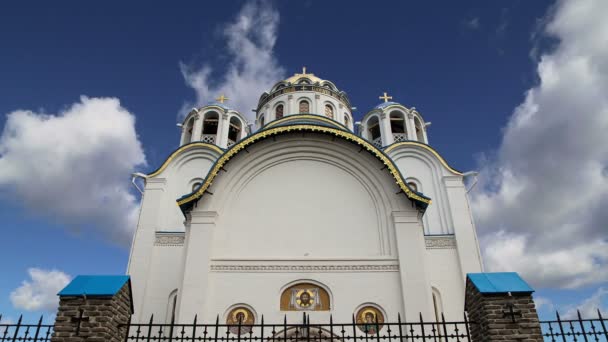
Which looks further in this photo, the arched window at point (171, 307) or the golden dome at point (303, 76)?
the golden dome at point (303, 76)

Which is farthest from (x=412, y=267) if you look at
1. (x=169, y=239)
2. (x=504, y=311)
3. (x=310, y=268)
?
(x=169, y=239)

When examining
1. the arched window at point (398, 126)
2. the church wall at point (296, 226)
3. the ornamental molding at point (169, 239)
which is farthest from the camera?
the arched window at point (398, 126)

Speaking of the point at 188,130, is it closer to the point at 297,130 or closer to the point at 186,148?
the point at 186,148

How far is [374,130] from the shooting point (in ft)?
63.2

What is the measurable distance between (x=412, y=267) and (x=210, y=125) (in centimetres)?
1216

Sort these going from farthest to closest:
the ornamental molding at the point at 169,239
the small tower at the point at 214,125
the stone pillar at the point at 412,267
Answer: the small tower at the point at 214,125
the ornamental molding at the point at 169,239
the stone pillar at the point at 412,267

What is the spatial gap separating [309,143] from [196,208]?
3579mm

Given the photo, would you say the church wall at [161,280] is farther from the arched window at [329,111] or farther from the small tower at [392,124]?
the small tower at [392,124]

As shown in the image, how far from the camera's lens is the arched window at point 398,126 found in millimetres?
18000

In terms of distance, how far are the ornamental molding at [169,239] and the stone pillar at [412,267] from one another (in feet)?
25.1

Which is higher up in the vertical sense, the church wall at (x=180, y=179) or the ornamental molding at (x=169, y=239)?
the church wall at (x=180, y=179)

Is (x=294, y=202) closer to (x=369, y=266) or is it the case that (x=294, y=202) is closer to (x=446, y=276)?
(x=369, y=266)

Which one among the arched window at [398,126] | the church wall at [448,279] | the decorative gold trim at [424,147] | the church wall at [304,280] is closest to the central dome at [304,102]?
the arched window at [398,126]

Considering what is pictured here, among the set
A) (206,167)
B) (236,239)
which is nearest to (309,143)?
(236,239)
